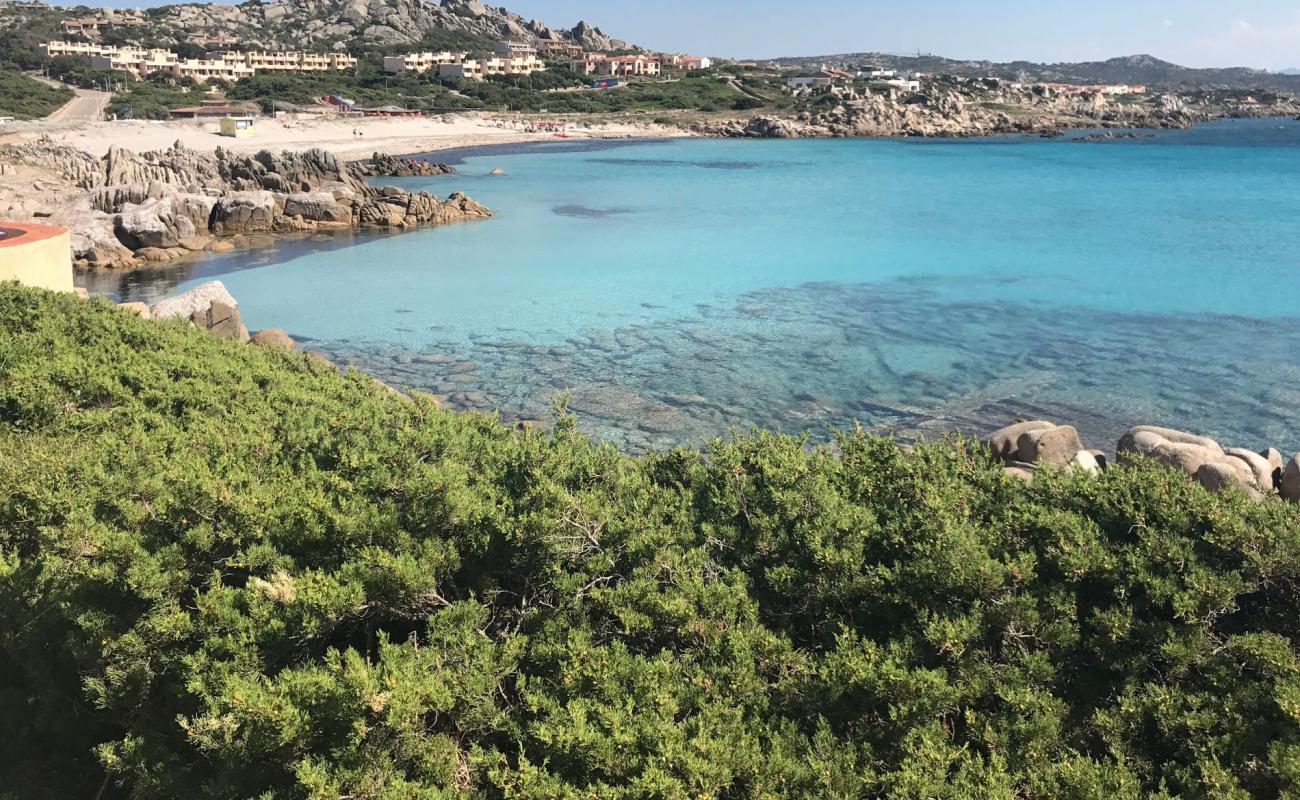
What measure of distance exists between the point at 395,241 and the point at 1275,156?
258 ft

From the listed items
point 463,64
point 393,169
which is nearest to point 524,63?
point 463,64

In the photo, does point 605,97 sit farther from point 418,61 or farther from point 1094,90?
point 1094,90

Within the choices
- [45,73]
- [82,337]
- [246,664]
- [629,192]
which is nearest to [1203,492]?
[246,664]

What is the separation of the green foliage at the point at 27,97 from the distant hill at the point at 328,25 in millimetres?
54775

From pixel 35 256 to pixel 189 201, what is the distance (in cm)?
1967

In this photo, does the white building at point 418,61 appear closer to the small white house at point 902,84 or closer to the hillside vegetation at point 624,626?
the small white house at point 902,84

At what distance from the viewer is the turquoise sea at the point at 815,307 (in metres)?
14.9

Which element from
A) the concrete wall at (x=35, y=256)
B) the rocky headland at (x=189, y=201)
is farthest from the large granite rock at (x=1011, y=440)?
the rocky headland at (x=189, y=201)

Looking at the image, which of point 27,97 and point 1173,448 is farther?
point 27,97

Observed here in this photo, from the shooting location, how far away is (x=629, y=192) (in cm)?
4712

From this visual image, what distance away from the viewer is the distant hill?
137000mm

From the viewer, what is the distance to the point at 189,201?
31203 millimetres

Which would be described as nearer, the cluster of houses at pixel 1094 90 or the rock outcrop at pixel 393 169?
the rock outcrop at pixel 393 169

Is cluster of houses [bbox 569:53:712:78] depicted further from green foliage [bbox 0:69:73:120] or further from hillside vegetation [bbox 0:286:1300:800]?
hillside vegetation [bbox 0:286:1300:800]
